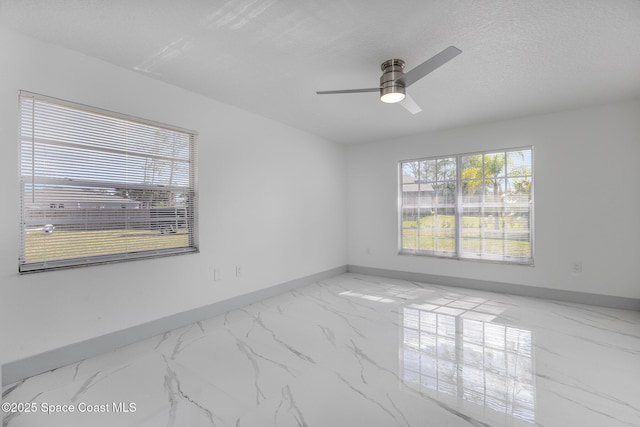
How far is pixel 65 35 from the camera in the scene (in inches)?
87.4

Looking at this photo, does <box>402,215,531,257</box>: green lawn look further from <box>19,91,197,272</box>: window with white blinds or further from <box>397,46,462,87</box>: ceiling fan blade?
<box>19,91,197,272</box>: window with white blinds

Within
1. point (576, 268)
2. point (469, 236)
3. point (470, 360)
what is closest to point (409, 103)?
point (470, 360)

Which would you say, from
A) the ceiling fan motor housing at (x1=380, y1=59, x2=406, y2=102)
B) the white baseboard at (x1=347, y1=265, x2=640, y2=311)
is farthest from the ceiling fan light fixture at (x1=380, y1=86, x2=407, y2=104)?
the white baseboard at (x1=347, y1=265, x2=640, y2=311)

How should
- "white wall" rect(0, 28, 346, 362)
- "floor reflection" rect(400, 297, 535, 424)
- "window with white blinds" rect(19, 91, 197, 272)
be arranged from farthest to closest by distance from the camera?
"window with white blinds" rect(19, 91, 197, 272), "white wall" rect(0, 28, 346, 362), "floor reflection" rect(400, 297, 535, 424)

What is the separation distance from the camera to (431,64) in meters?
Answer: 2.13

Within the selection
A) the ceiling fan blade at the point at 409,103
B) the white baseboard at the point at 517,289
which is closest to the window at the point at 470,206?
the white baseboard at the point at 517,289

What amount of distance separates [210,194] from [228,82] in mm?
1256

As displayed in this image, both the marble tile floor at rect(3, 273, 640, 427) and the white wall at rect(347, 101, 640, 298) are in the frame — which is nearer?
the marble tile floor at rect(3, 273, 640, 427)

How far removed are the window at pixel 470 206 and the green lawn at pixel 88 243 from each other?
392 centimetres

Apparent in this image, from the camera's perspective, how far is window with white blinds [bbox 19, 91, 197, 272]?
7.52 ft

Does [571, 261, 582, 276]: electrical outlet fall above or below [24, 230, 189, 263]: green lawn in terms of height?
below

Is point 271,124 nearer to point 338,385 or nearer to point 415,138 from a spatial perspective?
point 415,138

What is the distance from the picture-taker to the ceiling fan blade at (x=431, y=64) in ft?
6.33

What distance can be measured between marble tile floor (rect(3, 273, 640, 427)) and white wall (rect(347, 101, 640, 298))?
0.64 m
